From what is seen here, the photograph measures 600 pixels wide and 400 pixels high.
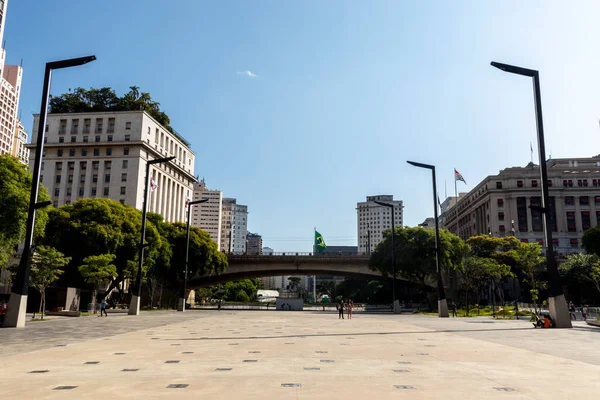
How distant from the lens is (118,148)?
9506cm

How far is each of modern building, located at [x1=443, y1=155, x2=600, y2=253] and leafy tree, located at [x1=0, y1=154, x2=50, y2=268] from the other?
275 feet

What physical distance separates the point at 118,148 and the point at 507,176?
3233 inches

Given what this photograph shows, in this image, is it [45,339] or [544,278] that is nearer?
[45,339]

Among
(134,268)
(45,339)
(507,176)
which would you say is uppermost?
(507,176)

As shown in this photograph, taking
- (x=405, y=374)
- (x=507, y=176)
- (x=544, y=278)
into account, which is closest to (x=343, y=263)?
(x=544, y=278)

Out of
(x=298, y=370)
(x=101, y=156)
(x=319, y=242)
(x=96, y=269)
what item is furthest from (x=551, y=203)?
(x=298, y=370)

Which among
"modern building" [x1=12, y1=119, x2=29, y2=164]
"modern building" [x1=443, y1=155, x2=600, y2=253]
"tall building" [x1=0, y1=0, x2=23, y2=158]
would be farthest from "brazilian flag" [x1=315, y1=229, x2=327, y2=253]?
"modern building" [x1=12, y1=119, x2=29, y2=164]

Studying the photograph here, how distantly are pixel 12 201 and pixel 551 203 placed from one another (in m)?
103

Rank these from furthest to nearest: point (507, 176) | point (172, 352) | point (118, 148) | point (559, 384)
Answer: point (507, 176)
point (118, 148)
point (172, 352)
point (559, 384)

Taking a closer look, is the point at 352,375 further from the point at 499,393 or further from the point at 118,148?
the point at 118,148

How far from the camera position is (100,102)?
105375 millimetres

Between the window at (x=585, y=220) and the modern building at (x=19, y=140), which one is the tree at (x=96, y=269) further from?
the modern building at (x=19, y=140)

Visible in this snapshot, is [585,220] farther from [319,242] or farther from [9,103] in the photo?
[9,103]

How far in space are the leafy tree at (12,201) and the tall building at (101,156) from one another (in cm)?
5564
